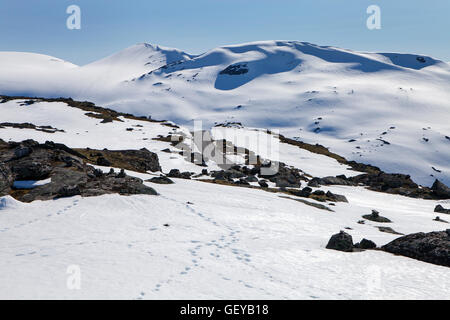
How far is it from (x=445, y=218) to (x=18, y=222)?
35209 mm

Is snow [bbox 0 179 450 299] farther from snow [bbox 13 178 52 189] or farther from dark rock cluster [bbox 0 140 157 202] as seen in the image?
snow [bbox 13 178 52 189]

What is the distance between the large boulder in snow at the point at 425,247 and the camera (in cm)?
1497

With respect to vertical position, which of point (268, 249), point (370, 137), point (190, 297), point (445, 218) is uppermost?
point (190, 297)

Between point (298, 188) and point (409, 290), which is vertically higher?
point (409, 290)

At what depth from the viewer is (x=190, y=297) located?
32.7 feet

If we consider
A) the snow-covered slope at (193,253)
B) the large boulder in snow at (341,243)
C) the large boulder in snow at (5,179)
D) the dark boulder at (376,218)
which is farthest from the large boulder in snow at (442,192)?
the large boulder in snow at (5,179)

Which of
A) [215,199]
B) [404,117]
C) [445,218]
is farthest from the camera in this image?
[404,117]

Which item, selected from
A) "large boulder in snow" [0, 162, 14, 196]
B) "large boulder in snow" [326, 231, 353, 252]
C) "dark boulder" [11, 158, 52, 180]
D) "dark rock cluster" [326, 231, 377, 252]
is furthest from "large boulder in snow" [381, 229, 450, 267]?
"large boulder in snow" [0, 162, 14, 196]

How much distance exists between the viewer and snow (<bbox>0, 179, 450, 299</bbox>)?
1053 centimetres

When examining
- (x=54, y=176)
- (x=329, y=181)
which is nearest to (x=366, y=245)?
(x=54, y=176)

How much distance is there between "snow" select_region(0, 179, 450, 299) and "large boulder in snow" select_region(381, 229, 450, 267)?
29.3 inches

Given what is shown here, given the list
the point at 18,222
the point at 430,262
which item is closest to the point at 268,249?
the point at 430,262
